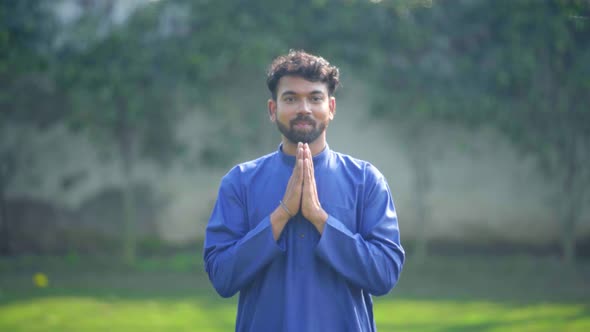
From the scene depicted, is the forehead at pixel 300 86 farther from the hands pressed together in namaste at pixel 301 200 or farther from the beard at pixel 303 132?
the hands pressed together in namaste at pixel 301 200

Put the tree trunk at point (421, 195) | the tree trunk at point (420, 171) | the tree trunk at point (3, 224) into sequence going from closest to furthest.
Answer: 1. the tree trunk at point (421, 195)
2. the tree trunk at point (420, 171)
3. the tree trunk at point (3, 224)

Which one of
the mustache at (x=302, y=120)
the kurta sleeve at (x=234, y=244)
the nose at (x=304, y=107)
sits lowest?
the kurta sleeve at (x=234, y=244)

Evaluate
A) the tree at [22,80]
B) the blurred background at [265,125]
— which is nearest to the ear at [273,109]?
the blurred background at [265,125]

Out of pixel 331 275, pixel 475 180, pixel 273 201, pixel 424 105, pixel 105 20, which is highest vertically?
pixel 105 20

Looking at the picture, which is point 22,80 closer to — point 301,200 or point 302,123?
point 302,123

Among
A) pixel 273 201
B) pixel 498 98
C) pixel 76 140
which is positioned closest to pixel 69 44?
pixel 76 140

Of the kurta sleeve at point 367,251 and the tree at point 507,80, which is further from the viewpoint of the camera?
the tree at point 507,80

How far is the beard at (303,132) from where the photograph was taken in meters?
2.37

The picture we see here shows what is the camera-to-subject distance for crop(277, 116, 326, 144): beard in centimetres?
237

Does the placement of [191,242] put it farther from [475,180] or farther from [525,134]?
[525,134]

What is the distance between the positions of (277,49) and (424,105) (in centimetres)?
195

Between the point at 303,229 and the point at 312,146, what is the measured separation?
301mm

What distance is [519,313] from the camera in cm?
603

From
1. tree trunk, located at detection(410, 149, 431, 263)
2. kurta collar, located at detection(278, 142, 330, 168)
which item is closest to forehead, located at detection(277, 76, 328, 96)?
kurta collar, located at detection(278, 142, 330, 168)
